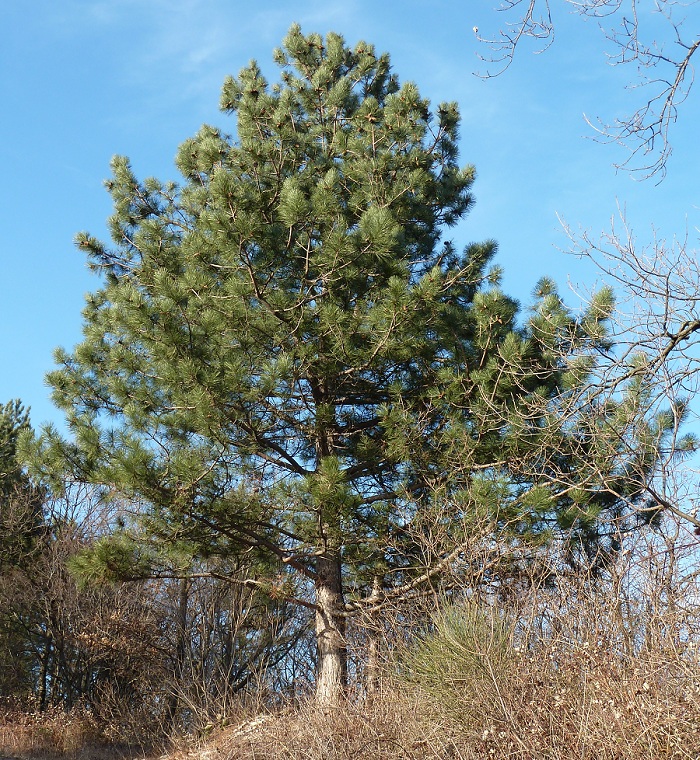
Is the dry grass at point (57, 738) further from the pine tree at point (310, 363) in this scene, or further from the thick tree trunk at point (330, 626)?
the pine tree at point (310, 363)

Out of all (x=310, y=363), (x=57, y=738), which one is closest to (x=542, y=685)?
(x=310, y=363)

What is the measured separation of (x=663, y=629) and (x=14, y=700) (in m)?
15.5

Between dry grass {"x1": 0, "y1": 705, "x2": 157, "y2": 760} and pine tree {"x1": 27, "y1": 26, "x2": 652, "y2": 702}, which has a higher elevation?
pine tree {"x1": 27, "y1": 26, "x2": 652, "y2": 702}

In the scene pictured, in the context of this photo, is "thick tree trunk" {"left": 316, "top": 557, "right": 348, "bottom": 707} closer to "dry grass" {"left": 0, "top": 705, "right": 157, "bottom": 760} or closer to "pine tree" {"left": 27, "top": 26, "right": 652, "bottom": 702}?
"pine tree" {"left": 27, "top": 26, "right": 652, "bottom": 702}

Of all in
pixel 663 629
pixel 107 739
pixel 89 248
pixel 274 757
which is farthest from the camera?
pixel 107 739

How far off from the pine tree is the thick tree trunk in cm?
3

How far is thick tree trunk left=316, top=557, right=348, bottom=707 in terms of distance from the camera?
9688 mm

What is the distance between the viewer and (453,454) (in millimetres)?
9203

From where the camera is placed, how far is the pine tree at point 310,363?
881 centimetres

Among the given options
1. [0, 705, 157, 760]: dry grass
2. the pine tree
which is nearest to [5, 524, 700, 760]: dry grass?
the pine tree

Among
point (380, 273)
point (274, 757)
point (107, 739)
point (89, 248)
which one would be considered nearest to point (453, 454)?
point (380, 273)

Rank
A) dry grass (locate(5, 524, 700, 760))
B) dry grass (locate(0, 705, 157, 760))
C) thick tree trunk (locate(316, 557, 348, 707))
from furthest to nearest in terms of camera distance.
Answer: dry grass (locate(0, 705, 157, 760)) < thick tree trunk (locate(316, 557, 348, 707)) < dry grass (locate(5, 524, 700, 760))

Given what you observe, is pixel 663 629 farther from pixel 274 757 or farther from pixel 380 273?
pixel 380 273

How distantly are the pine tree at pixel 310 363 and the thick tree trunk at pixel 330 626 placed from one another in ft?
0.09
